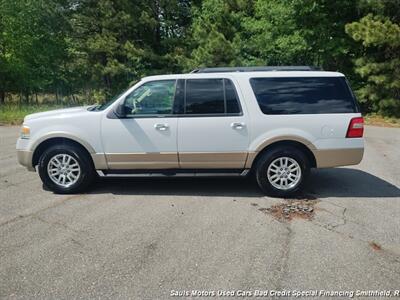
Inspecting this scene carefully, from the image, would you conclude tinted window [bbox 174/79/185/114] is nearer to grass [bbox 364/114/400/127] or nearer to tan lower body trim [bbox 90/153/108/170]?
tan lower body trim [bbox 90/153/108/170]

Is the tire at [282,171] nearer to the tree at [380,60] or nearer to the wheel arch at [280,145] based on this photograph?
the wheel arch at [280,145]

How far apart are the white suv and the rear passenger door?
0.6 inches

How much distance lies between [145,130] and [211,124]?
97cm

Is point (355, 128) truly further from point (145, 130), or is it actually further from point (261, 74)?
point (145, 130)

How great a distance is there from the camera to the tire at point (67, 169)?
5.41m

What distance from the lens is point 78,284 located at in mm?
3111

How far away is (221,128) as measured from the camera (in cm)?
523

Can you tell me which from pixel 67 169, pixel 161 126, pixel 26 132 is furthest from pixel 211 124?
pixel 26 132

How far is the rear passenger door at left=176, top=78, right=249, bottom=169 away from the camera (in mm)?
5242

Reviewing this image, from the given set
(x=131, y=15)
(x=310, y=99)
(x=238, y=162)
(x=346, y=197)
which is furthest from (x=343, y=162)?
(x=131, y=15)

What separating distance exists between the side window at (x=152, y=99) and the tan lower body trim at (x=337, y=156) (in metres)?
2.28

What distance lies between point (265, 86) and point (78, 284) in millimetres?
3646

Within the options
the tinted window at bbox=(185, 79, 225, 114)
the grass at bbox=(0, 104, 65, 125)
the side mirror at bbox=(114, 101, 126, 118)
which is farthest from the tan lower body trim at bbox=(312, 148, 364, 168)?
A: the grass at bbox=(0, 104, 65, 125)

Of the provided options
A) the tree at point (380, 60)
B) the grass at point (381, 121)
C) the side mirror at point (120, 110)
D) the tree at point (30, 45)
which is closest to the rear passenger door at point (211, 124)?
the side mirror at point (120, 110)
